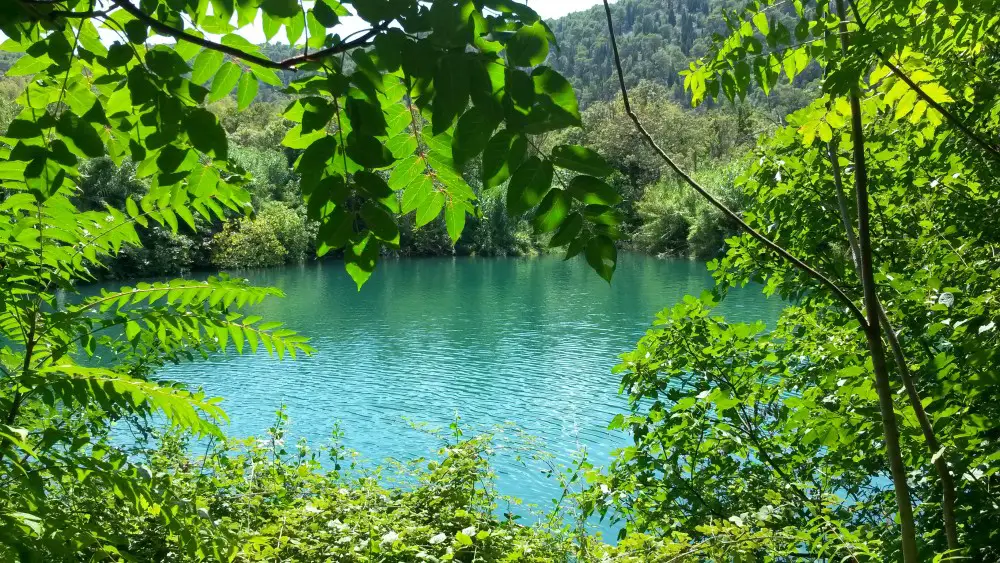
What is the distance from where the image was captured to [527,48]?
0.82m

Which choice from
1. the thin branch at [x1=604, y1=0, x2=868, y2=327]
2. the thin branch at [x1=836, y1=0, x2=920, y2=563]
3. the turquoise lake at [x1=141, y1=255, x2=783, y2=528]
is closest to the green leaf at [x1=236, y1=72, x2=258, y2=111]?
the thin branch at [x1=604, y1=0, x2=868, y2=327]

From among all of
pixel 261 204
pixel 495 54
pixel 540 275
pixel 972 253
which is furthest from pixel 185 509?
pixel 261 204

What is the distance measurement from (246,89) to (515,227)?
2047mm

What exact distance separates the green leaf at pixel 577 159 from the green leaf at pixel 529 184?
2 centimetres

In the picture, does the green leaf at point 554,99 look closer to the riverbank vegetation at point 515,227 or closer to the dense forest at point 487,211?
the riverbank vegetation at point 515,227

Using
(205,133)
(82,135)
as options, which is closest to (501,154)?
(205,133)

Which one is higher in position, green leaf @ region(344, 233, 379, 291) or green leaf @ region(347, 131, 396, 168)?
green leaf @ region(347, 131, 396, 168)

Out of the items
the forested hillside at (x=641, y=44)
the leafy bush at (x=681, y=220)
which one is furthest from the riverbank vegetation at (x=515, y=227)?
the forested hillside at (x=641, y=44)

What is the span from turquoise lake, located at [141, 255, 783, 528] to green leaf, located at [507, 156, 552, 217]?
441 centimetres

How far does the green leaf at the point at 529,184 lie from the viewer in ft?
2.77

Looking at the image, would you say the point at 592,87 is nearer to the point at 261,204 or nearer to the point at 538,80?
the point at 261,204

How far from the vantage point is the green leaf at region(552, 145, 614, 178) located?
84 cm

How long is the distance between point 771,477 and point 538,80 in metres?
4.15

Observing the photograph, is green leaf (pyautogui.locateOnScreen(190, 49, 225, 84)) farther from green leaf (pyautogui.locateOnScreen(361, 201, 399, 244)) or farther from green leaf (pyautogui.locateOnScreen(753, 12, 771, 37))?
green leaf (pyautogui.locateOnScreen(753, 12, 771, 37))
